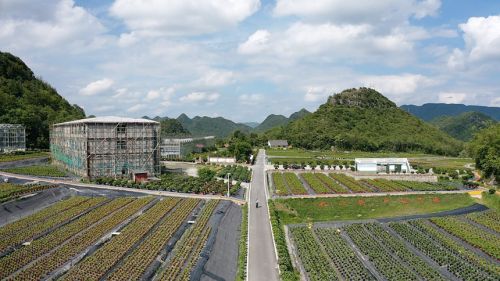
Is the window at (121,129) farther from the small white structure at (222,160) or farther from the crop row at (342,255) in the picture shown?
the crop row at (342,255)

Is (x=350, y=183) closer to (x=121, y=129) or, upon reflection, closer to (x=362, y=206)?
(x=362, y=206)

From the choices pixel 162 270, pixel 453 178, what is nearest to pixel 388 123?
pixel 453 178

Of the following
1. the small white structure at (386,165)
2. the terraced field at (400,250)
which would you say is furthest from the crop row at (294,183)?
the terraced field at (400,250)

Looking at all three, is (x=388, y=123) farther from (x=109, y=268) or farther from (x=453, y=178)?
(x=109, y=268)

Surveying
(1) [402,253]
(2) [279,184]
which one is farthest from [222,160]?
(1) [402,253]

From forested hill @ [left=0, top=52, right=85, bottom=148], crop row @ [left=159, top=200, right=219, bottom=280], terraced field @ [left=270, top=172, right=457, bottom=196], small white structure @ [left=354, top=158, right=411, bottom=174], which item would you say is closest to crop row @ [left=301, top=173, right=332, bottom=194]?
terraced field @ [left=270, top=172, right=457, bottom=196]
